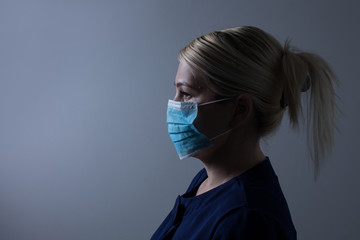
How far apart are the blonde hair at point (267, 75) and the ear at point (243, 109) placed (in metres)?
0.01

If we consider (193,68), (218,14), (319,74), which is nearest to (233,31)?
(193,68)

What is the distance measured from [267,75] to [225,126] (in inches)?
6.7

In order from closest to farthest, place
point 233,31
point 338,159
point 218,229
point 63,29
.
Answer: point 218,229
point 233,31
point 338,159
point 63,29

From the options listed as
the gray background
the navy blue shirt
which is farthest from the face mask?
the gray background

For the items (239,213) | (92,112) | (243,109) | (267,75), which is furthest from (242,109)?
(92,112)

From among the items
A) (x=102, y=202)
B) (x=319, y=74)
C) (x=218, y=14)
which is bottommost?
(x=102, y=202)

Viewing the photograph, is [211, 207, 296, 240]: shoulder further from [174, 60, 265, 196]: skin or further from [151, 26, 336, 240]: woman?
[174, 60, 265, 196]: skin

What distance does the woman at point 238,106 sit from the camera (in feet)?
2.80

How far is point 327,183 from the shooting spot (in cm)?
173

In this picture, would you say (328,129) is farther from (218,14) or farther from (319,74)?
(218,14)

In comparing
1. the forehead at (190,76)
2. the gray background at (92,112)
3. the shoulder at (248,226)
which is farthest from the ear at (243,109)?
the gray background at (92,112)

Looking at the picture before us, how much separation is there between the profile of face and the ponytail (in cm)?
17

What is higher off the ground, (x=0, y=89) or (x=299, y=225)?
(x=0, y=89)

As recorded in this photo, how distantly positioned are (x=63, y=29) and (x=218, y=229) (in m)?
1.76
